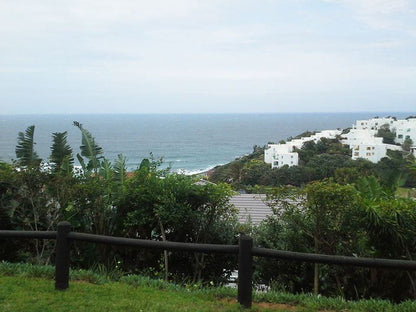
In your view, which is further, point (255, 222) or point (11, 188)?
point (255, 222)

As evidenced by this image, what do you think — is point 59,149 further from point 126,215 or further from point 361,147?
point 361,147

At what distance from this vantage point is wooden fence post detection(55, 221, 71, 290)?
4.14 m

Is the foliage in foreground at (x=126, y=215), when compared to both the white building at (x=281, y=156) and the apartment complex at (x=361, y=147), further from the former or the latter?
the white building at (x=281, y=156)

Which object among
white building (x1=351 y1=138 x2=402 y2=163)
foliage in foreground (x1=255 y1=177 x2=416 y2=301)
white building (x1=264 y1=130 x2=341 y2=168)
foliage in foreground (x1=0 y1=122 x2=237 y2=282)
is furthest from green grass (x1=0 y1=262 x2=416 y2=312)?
white building (x1=351 y1=138 x2=402 y2=163)

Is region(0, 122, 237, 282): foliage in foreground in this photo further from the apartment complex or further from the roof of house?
the apartment complex

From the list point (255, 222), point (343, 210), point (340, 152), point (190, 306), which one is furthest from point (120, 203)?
point (340, 152)

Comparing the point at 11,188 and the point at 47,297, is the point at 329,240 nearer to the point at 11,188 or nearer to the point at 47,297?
the point at 47,297

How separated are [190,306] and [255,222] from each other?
11.0ft

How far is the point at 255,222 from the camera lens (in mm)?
7234

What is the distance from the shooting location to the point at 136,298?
13.8 feet

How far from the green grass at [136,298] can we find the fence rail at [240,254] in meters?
0.19

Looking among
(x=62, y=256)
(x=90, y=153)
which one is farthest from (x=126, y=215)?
(x=62, y=256)

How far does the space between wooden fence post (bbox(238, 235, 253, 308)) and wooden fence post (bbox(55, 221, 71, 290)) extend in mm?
1704

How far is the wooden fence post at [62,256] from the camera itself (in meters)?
4.14
